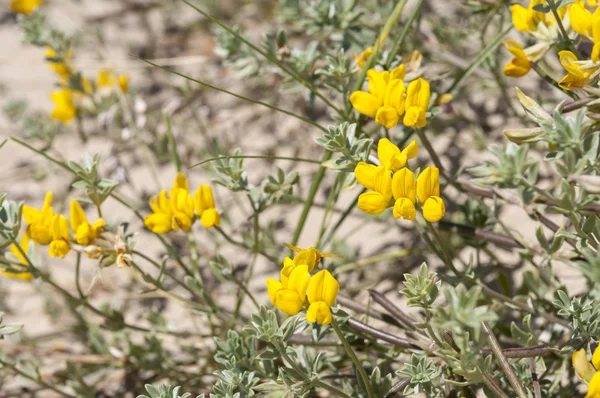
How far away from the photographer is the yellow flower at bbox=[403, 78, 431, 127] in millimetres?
1544

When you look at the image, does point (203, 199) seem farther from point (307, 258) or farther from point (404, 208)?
point (404, 208)

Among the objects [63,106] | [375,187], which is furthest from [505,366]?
[63,106]

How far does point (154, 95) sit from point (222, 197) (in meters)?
0.79

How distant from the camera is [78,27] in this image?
143 inches

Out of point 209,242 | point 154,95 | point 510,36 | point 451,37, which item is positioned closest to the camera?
point 510,36

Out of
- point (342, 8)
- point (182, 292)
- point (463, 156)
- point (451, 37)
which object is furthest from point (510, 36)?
point (182, 292)

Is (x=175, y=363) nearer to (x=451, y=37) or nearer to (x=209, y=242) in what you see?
(x=209, y=242)

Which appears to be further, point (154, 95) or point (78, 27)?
point (78, 27)

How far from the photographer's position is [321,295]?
1323mm

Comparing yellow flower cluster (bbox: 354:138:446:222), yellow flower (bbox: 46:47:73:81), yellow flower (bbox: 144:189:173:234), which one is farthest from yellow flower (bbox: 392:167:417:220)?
yellow flower (bbox: 46:47:73:81)

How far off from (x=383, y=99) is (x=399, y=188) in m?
0.28

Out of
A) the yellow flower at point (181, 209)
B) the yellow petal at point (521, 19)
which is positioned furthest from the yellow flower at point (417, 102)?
the yellow flower at point (181, 209)

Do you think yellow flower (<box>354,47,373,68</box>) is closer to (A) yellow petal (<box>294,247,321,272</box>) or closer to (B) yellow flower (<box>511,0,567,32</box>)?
(B) yellow flower (<box>511,0,567,32</box>)

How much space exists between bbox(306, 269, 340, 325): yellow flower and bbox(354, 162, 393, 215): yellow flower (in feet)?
0.60
